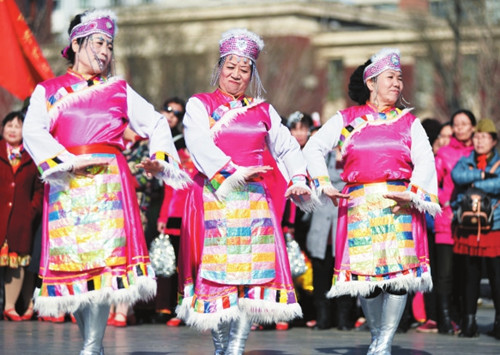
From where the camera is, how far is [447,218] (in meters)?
11.7

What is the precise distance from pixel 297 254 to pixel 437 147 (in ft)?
6.44

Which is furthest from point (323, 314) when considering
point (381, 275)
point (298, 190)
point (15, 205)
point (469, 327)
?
point (298, 190)

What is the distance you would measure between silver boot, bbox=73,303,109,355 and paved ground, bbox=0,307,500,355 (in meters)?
1.95

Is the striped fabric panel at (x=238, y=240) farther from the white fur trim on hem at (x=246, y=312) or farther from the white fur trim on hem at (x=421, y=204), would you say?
the white fur trim on hem at (x=421, y=204)

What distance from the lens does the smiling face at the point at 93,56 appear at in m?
8.05

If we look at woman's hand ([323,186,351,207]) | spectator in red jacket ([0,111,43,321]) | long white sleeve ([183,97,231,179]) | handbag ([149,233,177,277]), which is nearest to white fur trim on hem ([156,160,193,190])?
long white sleeve ([183,97,231,179])

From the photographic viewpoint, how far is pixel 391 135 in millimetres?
8859

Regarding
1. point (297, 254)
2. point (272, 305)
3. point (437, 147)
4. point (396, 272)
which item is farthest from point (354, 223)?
point (437, 147)

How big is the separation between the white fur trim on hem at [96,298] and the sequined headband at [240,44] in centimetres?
167

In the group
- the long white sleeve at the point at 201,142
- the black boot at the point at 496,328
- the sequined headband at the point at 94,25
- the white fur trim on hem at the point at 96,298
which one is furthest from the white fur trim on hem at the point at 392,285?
the black boot at the point at 496,328

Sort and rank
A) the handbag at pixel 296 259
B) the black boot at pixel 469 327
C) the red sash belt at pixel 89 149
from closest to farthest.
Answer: the red sash belt at pixel 89 149 → the black boot at pixel 469 327 → the handbag at pixel 296 259

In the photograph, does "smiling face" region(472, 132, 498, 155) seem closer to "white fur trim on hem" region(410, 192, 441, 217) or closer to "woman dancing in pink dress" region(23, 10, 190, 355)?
"white fur trim on hem" region(410, 192, 441, 217)

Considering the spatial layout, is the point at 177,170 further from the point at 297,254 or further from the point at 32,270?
the point at 32,270

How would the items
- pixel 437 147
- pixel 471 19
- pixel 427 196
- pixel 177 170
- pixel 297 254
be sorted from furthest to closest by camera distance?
pixel 471 19 < pixel 437 147 < pixel 297 254 < pixel 427 196 < pixel 177 170
